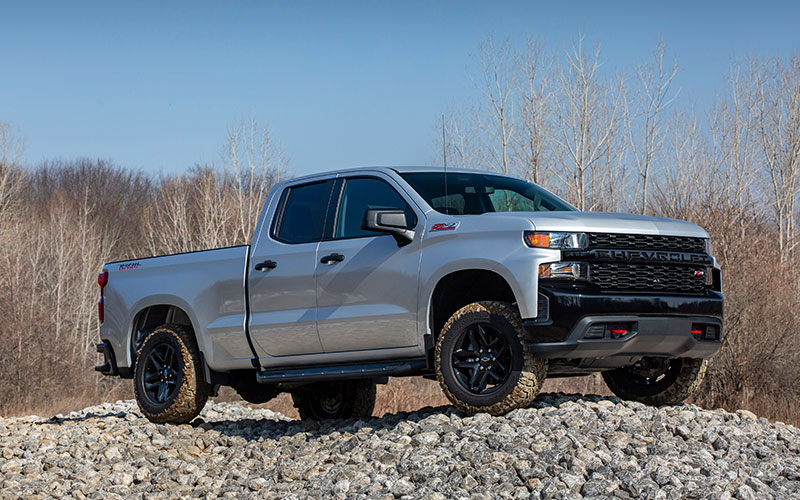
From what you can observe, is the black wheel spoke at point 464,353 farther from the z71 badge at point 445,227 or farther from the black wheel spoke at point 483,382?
the z71 badge at point 445,227

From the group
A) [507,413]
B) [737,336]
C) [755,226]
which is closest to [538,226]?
[507,413]

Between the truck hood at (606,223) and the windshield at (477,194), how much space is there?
21.7 inches

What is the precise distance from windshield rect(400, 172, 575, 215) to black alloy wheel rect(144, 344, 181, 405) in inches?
129

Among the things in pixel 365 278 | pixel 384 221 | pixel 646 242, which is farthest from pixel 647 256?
pixel 365 278

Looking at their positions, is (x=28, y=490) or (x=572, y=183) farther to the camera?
(x=572, y=183)

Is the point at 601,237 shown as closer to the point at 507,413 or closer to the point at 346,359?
the point at 507,413

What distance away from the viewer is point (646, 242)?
7473 millimetres

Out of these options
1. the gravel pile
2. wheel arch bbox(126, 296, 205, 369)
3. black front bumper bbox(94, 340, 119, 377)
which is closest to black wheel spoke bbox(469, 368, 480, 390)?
the gravel pile

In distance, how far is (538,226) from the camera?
715 cm

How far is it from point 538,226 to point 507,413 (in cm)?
148

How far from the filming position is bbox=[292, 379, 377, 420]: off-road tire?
10719 mm

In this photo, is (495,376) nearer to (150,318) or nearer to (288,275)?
(288,275)

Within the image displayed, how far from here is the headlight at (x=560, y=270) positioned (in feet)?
23.3

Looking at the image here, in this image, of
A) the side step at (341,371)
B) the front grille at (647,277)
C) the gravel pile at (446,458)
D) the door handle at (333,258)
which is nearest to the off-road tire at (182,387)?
the gravel pile at (446,458)
